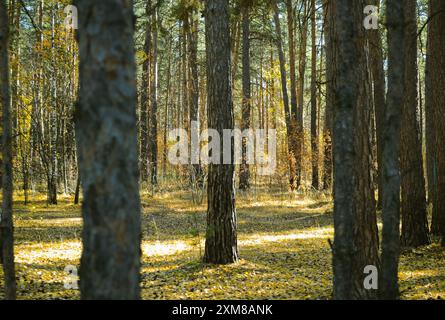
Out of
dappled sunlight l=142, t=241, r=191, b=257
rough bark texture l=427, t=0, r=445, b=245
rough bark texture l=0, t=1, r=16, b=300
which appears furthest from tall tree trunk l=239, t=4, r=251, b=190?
rough bark texture l=0, t=1, r=16, b=300

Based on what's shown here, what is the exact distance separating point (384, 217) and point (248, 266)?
4212 mm

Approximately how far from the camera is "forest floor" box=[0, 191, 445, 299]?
6742mm

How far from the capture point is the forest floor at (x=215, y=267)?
6742 mm

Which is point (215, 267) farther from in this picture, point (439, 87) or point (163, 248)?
point (439, 87)

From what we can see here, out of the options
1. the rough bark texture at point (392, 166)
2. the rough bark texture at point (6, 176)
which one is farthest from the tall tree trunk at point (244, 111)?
the rough bark texture at point (392, 166)

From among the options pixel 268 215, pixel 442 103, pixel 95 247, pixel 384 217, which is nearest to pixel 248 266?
pixel 384 217

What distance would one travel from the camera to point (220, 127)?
27.1 ft

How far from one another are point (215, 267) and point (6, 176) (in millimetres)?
4257

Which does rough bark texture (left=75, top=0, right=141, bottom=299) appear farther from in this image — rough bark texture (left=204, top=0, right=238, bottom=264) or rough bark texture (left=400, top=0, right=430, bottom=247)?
rough bark texture (left=400, top=0, right=430, bottom=247)

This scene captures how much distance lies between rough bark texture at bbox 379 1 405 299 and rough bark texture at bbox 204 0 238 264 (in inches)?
159

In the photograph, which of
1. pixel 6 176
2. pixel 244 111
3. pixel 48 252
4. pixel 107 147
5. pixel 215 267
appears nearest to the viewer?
pixel 107 147

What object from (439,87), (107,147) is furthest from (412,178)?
(107,147)

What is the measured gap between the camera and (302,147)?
21.2m

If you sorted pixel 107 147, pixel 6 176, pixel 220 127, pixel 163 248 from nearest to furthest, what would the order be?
pixel 107 147 → pixel 6 176 → pixel 220 127 → pixel 163 248
